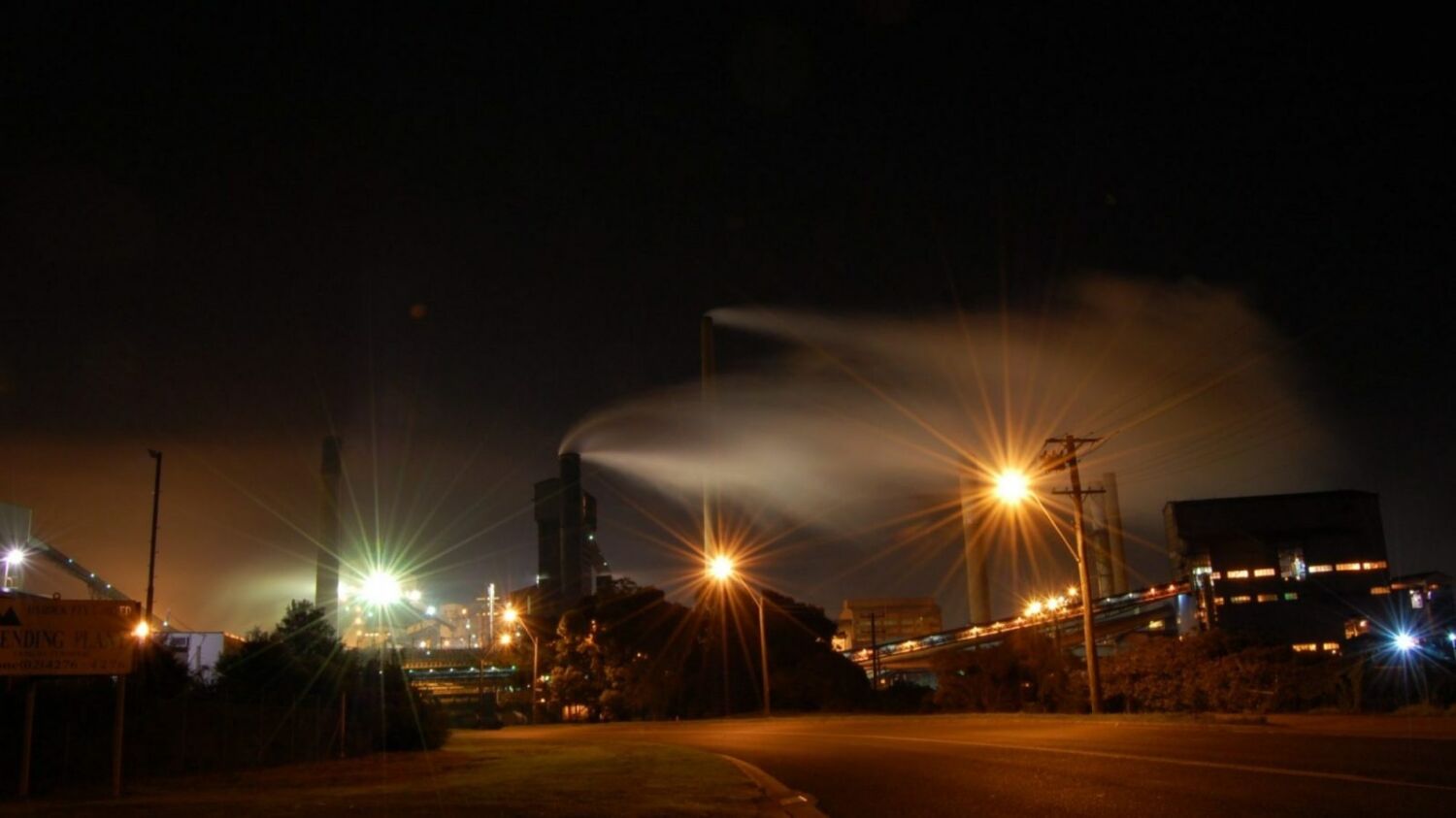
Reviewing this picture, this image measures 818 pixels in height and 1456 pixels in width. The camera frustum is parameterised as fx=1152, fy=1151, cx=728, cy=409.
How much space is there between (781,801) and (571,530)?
6124 inches

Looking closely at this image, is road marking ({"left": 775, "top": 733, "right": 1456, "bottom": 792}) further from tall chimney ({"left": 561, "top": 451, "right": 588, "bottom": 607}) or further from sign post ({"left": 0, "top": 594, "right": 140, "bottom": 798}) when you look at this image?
tall chimney ({"left": 561, "top": 451, "right": 588, "bottom": 607})

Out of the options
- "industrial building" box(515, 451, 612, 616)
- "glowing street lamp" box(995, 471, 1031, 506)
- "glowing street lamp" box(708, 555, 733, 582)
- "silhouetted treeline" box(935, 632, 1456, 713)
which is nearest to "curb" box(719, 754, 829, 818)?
"silhouetted treeline" box(935, 632, 1456, 713)

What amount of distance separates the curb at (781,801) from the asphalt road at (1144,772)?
0.79 feet

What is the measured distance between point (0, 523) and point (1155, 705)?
9093 centimetres

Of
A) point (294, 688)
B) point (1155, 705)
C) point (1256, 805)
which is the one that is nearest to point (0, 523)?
point (294, 688)

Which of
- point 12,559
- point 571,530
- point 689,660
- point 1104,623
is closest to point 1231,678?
point 689,660

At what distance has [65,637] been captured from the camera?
1817 centimetres

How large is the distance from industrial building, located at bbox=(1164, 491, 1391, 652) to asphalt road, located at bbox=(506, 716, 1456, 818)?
4449 inches

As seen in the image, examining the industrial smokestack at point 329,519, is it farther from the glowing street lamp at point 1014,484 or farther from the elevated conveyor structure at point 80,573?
the glowing street lamp at point 1014,484

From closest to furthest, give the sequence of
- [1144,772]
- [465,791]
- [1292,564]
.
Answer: [1144,772], [465,791], [1292,564]

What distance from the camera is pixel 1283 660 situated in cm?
3369

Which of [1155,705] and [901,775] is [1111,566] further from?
[901,775]

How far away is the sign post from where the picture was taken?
17.6m

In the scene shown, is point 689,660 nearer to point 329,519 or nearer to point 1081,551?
point 1081,551
